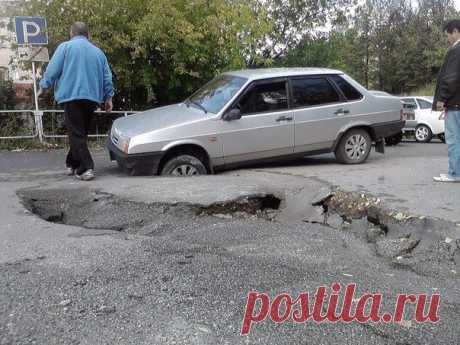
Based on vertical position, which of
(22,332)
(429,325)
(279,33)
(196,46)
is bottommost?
(429,325)

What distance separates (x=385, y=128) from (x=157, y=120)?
396cm

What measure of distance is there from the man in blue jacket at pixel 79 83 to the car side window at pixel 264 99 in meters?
1.95

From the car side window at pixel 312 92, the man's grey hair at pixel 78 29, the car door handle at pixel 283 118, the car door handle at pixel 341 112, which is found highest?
the man's grey hair at pixel 78 29

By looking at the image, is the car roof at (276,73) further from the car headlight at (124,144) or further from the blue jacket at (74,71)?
the blue jacket at (74,71)

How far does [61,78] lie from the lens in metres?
6.23

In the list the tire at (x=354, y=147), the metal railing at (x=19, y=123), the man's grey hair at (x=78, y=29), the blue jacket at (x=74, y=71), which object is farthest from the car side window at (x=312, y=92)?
the metal railing at (x=19, y=123)

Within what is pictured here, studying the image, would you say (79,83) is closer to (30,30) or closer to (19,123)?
(30,30)

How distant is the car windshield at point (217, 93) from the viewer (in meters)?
7.14

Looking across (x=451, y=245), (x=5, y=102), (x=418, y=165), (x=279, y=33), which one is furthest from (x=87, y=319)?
(x=279, y=33)

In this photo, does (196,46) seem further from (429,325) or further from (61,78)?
(429,325)

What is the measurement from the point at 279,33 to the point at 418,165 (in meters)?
11.6

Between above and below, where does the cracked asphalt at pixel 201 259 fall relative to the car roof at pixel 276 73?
below

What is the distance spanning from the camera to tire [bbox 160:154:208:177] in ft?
21.8

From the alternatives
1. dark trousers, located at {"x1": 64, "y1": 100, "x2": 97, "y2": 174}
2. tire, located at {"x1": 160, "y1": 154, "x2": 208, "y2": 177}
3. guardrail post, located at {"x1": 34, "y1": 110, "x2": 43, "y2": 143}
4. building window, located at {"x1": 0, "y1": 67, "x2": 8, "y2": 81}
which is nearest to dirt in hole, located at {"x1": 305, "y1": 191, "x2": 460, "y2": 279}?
tire, located at {"x1": 160, "y1": 154, "x2": 208, "y2": 177}
